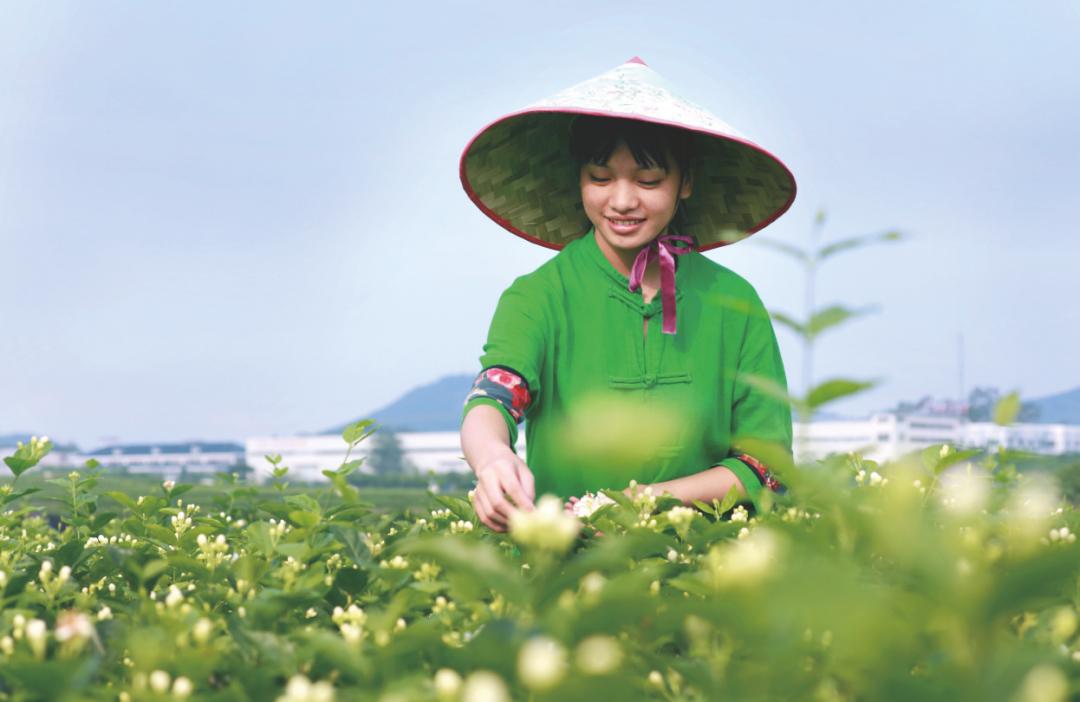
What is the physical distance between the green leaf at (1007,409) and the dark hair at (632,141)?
1946 millimetres

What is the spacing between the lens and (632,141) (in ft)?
10.8

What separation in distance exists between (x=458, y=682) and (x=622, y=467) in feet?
7.52

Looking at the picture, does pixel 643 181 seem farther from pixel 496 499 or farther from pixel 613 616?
pixel 613 616

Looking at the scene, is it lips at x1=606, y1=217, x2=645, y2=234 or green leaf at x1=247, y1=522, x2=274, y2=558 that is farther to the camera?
lips at x1=606, y1=217, x2=645, y2=234

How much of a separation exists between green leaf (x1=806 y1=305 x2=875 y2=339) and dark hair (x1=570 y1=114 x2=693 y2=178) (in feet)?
6.71

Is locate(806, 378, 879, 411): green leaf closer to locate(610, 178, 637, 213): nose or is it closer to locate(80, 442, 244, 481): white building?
locate(610, 178, 637, 213): nose

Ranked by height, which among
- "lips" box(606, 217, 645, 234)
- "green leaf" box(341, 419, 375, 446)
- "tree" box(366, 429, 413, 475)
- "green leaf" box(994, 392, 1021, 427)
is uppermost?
"lips" box(606, 217, 645, 234)

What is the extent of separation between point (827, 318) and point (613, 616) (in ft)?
1.56

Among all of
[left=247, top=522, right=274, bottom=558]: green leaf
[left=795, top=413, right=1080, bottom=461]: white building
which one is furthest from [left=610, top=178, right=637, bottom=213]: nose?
[left=795, top=413, right=1080, bottom=461]: white building

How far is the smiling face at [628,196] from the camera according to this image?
3273 millimetres

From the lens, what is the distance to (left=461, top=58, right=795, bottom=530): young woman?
3.27 metres

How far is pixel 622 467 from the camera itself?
3.37 meters

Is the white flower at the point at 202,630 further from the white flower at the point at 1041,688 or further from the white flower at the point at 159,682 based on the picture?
the white flower at the point at 1041,688

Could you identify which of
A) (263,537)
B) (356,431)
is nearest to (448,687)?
(263,537)
